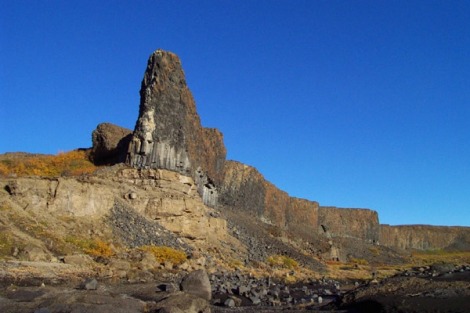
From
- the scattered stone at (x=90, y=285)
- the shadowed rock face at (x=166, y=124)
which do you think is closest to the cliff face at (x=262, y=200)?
the shadowed rock face at (x=166, y=124)

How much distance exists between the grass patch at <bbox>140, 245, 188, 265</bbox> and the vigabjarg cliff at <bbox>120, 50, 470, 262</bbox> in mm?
12850

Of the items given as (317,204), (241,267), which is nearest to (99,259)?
(241,267)

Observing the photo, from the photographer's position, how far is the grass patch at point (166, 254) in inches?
1254

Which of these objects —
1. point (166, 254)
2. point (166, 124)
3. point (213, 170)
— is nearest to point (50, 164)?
point (213, 170)

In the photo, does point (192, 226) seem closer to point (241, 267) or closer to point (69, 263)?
point (241, 267)

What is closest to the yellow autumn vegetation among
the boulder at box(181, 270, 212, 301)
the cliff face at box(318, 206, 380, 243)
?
the boulder at box(181, 270, 212, 301)

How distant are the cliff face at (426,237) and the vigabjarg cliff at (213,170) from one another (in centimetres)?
608

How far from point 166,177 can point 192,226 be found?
205 inches

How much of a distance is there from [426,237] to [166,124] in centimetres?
11481

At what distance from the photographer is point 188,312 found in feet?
49.1

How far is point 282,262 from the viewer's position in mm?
49500

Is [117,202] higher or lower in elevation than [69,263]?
higher

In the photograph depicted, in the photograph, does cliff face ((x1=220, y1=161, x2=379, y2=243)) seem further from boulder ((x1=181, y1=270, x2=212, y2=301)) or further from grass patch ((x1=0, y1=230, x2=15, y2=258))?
boulder ((x1=181, y1=270, x2=212, y2=301))

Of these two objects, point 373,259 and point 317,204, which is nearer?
point 373,259
